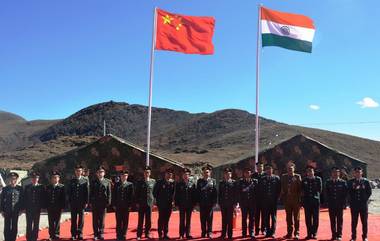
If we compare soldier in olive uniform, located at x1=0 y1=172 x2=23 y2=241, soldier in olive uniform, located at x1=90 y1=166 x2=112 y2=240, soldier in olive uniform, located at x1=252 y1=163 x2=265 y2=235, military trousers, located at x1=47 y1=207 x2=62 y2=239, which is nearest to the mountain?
soldier in olive uniform, located at x1=252 y1=163 x2=265 y2=235

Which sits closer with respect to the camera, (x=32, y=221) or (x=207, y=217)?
(x=32, y=221)

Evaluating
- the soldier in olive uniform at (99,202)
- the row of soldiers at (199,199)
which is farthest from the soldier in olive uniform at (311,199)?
the soldier in olive uniform at (99,202)

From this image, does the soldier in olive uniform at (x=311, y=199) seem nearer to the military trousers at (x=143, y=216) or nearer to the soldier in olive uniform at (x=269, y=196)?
the soldier in olive uniform at (x=269, y=196)

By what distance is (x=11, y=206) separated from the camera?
1161 centimetres

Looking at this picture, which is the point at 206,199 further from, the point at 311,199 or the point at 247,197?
the point at 311,199

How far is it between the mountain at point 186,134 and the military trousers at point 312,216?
36.8 m

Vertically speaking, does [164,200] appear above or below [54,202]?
above

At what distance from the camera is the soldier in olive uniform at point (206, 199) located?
39.4 ft

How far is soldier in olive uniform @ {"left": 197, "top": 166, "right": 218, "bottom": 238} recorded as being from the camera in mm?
12006

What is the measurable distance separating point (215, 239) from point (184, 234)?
0.89 m

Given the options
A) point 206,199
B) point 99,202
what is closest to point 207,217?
point 206,199

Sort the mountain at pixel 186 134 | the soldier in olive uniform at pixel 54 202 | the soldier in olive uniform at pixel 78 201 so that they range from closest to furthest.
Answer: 1. the soldier in olive uniform at pixel 54 202
2. the soldier in olive uniform at pixel 78 201
3. the mountain at pixel 186 134

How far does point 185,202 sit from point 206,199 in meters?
0.51

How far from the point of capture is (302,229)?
44.3 ft
